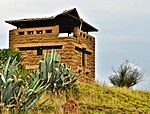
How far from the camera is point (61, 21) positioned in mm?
30344

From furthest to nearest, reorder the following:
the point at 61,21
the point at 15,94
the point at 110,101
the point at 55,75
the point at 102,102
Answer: the point at 61,21, the point at 110,101, the point at 102,102, the point at 55,75, the point at 15,94

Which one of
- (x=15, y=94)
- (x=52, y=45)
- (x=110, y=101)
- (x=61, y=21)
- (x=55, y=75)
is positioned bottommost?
(x=110, y=101)

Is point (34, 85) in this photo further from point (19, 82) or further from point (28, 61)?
A: point (28, 61)

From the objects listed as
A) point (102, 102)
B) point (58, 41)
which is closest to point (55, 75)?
point (102, 102)

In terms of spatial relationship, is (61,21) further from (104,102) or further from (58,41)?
(104,102)

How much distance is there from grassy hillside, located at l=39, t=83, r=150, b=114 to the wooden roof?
841 centimetres

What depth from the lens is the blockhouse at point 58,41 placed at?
88.1ft

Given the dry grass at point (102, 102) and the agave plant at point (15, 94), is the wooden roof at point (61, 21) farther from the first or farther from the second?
the agave plant at point (15, 94)

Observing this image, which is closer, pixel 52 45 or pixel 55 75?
pixel 55 75

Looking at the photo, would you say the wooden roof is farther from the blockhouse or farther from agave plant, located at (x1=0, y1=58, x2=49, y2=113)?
agave plant, located at (x1=0, y1=58, x2=49, y2=113)

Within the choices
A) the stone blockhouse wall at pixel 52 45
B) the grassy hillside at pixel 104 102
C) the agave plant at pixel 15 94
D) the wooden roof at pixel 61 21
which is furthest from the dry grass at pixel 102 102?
the wooden roof at pixel 61 21

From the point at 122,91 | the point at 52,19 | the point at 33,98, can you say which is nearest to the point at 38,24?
the point at 52,19

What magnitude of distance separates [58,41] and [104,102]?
10.2 meters

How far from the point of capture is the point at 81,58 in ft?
92.5
